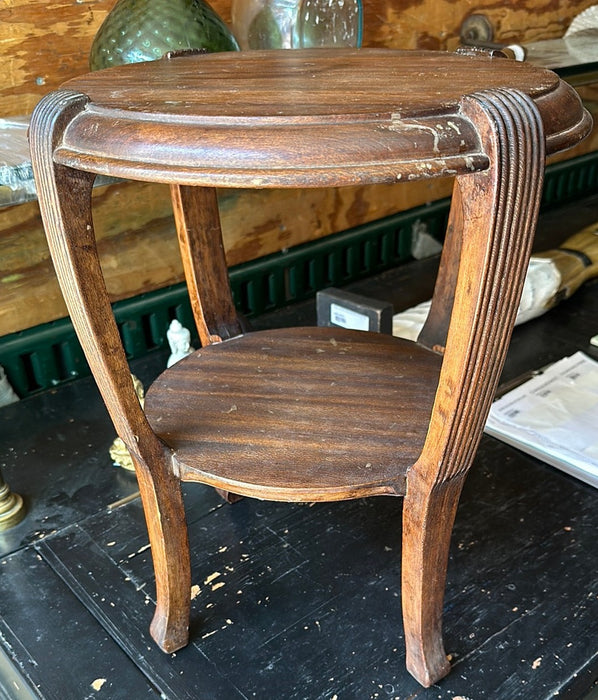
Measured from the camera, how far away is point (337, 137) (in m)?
0.60

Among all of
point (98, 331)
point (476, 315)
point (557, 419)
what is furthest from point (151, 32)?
point (557, 419)

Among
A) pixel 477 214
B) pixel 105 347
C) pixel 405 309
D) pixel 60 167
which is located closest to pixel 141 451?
pixel 105 347

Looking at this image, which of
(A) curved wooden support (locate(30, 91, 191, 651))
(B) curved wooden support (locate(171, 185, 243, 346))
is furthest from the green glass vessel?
(A) curved wooden support (locate(30, 91, 191, 651))

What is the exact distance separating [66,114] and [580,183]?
2262 millimetres

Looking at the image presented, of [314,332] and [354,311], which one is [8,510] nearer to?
[314,332]

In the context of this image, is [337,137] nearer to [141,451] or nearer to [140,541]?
[141,451]

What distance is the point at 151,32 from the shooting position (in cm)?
111

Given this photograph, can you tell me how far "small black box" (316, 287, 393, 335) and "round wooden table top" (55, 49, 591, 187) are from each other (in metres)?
0.62

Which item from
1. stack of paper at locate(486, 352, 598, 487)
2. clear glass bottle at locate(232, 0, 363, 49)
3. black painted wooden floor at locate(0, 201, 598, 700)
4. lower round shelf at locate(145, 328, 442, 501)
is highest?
clear glass bottle at locate(232, 0, 363, 49)

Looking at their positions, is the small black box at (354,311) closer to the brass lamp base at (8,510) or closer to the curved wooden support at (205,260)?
the curved wooden support at (205,260)

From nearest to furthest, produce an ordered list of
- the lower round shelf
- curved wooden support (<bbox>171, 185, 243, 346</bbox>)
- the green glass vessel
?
1. the lower round shelf
2. curved wooden support (<bbox>171, 185, 243, 346</bbox>)
3. the green glass vessel

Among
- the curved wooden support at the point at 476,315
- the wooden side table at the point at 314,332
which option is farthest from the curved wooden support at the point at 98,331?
the curved wooden support at the point at 476,315

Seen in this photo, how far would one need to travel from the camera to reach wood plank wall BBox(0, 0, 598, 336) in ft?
4.27

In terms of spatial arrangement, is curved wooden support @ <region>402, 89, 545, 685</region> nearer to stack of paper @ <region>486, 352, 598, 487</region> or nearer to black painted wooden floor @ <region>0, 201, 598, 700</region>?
black painted wooden floor @ <region>0, 201, 598, 700</region>
